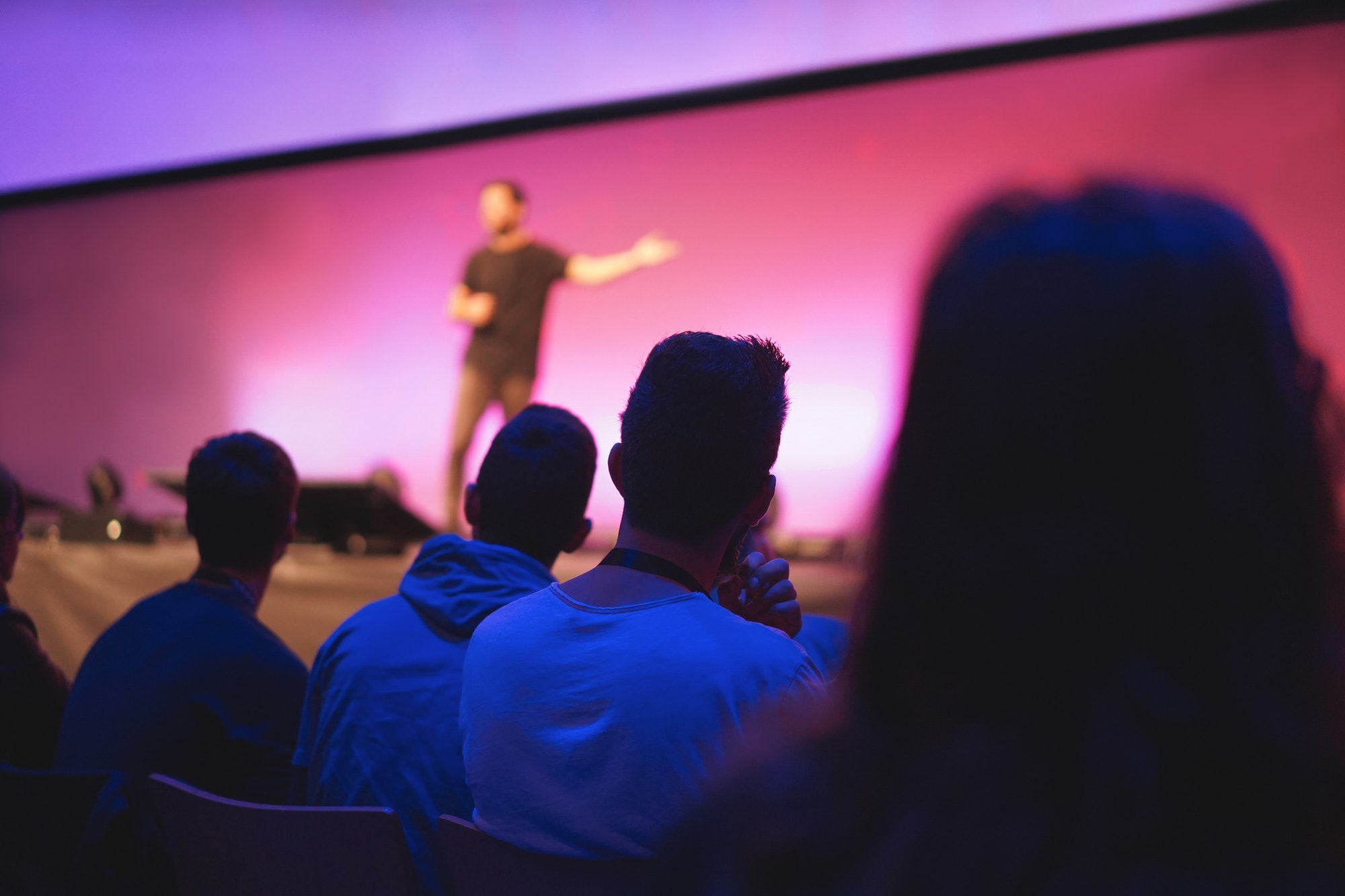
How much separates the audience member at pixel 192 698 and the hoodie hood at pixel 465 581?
Answer: 30 centimetres

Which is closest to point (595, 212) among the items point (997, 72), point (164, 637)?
point (997, 72)

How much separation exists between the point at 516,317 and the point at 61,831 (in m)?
3.13

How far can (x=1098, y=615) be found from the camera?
384mm

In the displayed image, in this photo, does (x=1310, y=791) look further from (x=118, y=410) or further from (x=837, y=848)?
(x=118, y=410)

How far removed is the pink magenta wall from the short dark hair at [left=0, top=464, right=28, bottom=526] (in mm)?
2006

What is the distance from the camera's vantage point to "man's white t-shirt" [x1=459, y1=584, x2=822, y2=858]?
871mm

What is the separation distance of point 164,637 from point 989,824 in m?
1.47

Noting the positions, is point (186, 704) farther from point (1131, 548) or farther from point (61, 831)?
point (1131, 548)

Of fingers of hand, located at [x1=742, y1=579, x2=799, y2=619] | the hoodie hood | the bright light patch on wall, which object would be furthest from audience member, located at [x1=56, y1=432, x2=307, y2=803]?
the bright light patch on wall

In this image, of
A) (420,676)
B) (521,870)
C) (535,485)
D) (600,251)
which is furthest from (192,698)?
(600,251)

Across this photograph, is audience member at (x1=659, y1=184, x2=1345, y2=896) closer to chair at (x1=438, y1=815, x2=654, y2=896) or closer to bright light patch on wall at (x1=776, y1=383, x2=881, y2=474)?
chair at (x1=438, y1=815, x2=654, y2=896)

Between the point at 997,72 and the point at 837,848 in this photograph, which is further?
the point at 997,72

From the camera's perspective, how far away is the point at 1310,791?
36cm

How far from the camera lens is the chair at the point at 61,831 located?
1.26 metres
